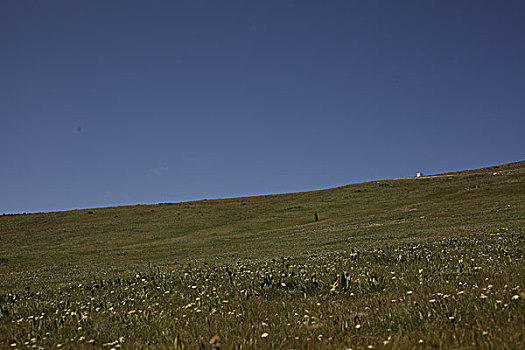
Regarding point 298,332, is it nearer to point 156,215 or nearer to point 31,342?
point 31,342

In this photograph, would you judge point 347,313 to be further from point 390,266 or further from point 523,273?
point 390,266

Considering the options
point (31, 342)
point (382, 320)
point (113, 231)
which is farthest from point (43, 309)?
point (113, 231)

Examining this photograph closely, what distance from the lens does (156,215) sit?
7100 cm

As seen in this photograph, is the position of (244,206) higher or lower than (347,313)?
higher

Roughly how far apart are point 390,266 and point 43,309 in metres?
7.76

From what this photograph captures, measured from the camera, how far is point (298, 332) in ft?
16.6

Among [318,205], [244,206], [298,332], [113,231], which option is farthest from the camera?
[244,206]

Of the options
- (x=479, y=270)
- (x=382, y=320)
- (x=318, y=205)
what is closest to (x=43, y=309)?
(x=382, y=320)

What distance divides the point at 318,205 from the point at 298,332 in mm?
64058

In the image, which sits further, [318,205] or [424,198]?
[318,205]

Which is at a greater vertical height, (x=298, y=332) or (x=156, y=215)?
(x=156, y=215)

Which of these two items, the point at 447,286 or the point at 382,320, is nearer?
→ the point at 382,320

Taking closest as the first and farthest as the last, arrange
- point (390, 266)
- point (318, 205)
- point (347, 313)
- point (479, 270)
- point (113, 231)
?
point (347, 313), point (479, 270), point (390, 266), point (113, 231), point (318, 205)

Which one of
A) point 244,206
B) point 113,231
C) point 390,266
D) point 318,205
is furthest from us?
point 244,206
